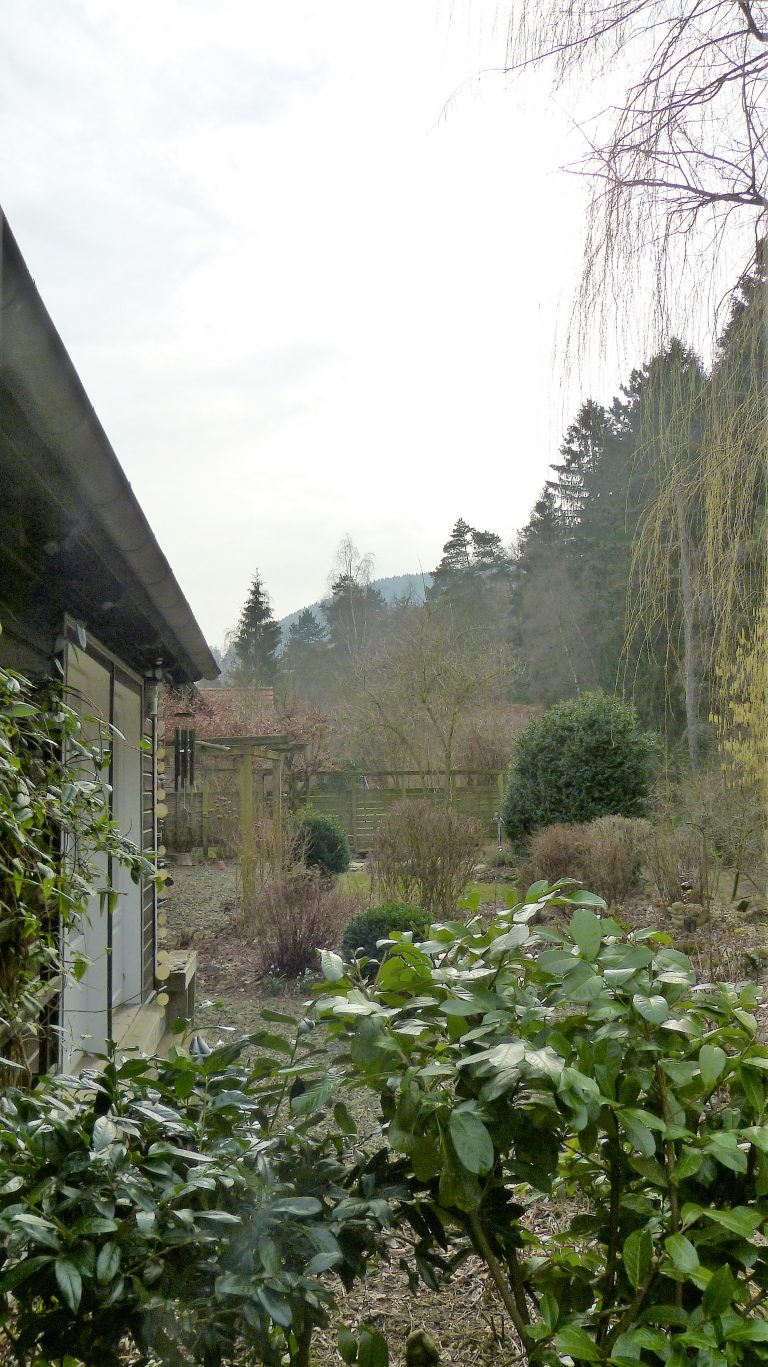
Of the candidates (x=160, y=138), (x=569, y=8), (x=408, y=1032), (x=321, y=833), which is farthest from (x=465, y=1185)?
(x=321, y=833)

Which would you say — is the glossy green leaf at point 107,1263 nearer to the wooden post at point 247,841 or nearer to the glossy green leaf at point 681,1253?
the glossy green leaf at point 681,1253

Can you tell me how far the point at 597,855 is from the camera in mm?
7590

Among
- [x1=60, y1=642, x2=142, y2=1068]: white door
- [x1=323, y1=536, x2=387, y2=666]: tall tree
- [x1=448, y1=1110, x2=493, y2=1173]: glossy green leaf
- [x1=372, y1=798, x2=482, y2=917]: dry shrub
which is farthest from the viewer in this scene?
[x1=323, y1=536, x2=387, y2=666]: tall tree

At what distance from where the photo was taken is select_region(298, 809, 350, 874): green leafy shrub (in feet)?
35.0

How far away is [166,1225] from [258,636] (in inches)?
1094

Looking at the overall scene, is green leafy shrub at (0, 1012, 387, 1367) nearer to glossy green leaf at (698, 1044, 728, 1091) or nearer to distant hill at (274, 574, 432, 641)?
glossy green leaf at (698, 1044, 728, 1091)

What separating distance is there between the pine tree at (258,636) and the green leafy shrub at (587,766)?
674 inches

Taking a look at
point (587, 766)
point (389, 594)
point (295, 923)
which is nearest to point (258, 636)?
point (389, 594)

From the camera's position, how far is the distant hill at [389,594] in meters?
24.9

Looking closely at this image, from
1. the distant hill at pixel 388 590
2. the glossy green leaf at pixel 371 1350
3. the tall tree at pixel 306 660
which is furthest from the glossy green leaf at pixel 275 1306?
the distant hill at pixel 388 590

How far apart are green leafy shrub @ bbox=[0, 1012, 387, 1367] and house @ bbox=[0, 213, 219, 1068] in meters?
0.38

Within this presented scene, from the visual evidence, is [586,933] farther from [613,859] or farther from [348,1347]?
[613,859]

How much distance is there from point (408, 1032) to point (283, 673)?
25781 mm

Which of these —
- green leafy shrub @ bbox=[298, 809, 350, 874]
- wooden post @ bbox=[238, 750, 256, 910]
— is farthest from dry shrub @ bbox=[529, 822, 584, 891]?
green leafy shrub @ bbox=[298, 809, 350, 874]
